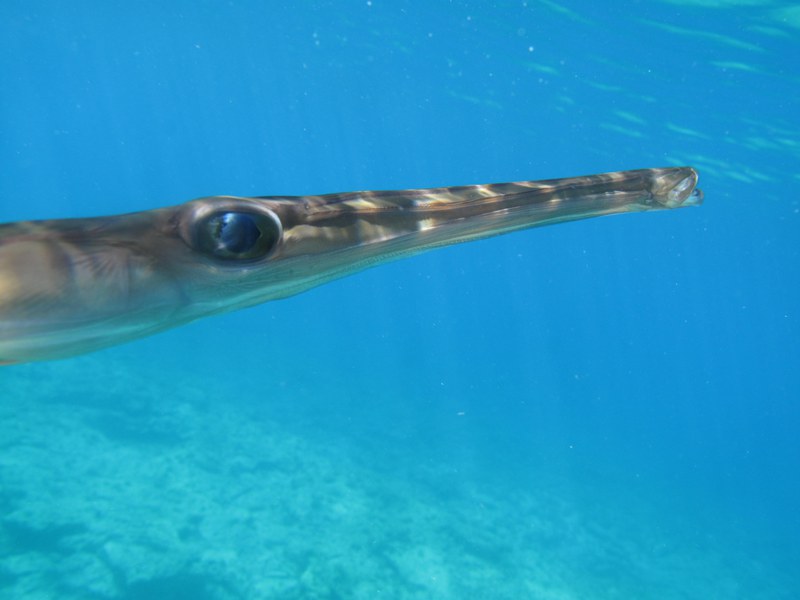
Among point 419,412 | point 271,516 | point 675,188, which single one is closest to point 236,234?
point 675,188

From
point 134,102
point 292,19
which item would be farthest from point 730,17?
point 134,102

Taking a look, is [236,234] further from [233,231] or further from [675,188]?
[675,188]

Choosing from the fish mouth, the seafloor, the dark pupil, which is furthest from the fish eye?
the seafloor

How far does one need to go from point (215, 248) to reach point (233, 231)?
0.07m

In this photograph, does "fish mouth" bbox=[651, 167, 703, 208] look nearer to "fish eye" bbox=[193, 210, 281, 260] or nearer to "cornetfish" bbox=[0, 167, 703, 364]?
"cornetfish" bbox=[0, 167, 703, 364]

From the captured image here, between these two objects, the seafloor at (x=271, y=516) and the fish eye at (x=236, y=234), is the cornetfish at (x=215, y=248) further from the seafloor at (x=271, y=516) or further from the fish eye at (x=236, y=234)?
the seafloor at (x=271, y=516)

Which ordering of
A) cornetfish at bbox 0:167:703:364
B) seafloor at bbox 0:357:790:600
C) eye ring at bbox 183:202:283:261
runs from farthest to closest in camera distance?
seafloor at bbox 0:357:790:600 < eye ring at bbox 183:202:283:261 < cornetfish at bbox 0:167:703:364

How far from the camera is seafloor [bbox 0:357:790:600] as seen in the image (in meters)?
10.3

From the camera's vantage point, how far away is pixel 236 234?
1758 mm

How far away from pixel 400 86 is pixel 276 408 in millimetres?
26351

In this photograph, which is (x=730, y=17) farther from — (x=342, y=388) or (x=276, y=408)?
(x=342, y=388)

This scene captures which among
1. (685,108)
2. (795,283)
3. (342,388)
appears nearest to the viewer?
(685,108)

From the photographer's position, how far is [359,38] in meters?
31.2

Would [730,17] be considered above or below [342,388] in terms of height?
above
